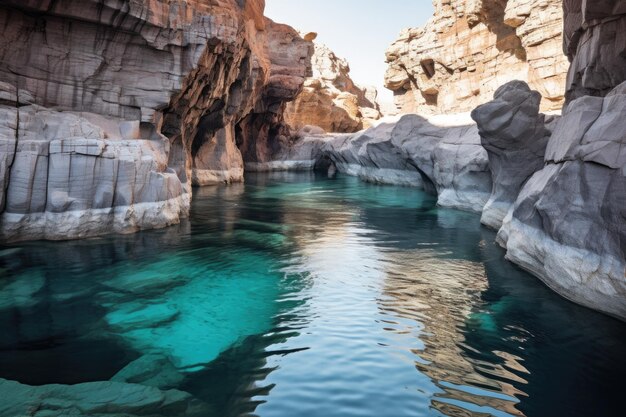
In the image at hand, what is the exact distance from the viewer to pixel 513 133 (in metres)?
15.2

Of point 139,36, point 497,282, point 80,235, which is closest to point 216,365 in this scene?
point 497,282

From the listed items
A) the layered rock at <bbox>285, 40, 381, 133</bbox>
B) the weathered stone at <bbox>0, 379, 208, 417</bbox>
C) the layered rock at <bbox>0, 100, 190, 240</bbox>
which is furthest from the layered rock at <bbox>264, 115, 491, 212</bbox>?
the weathered stone at <bbox>0, 379, 208, 417</bbox>

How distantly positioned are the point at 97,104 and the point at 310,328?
12655 mm

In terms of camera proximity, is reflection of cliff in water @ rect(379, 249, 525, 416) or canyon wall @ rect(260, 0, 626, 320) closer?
reflection of cliff in water @ rect(379, 249, 525, 416)

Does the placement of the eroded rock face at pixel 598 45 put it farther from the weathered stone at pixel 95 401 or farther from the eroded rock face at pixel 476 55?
the eroded rock face at pixel 476 55

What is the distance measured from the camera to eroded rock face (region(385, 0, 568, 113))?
115 ft

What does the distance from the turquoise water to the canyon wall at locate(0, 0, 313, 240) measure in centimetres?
111

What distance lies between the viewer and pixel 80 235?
1405cm

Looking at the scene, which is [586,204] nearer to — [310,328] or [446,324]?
[446,324]

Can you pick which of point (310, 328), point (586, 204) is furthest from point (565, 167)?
point (310, 328)

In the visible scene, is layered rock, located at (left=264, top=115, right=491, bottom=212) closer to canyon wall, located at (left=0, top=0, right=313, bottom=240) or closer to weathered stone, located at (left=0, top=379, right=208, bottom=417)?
canyon wall, located at (left=0, top=0, right=313, bottom=240)

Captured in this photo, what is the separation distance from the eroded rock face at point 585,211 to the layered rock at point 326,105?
5008cm

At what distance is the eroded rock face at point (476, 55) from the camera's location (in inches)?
1385

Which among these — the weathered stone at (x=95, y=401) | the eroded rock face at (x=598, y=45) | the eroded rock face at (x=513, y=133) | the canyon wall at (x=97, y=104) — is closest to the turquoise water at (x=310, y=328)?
the weathered stone at (x=95, y=401)
